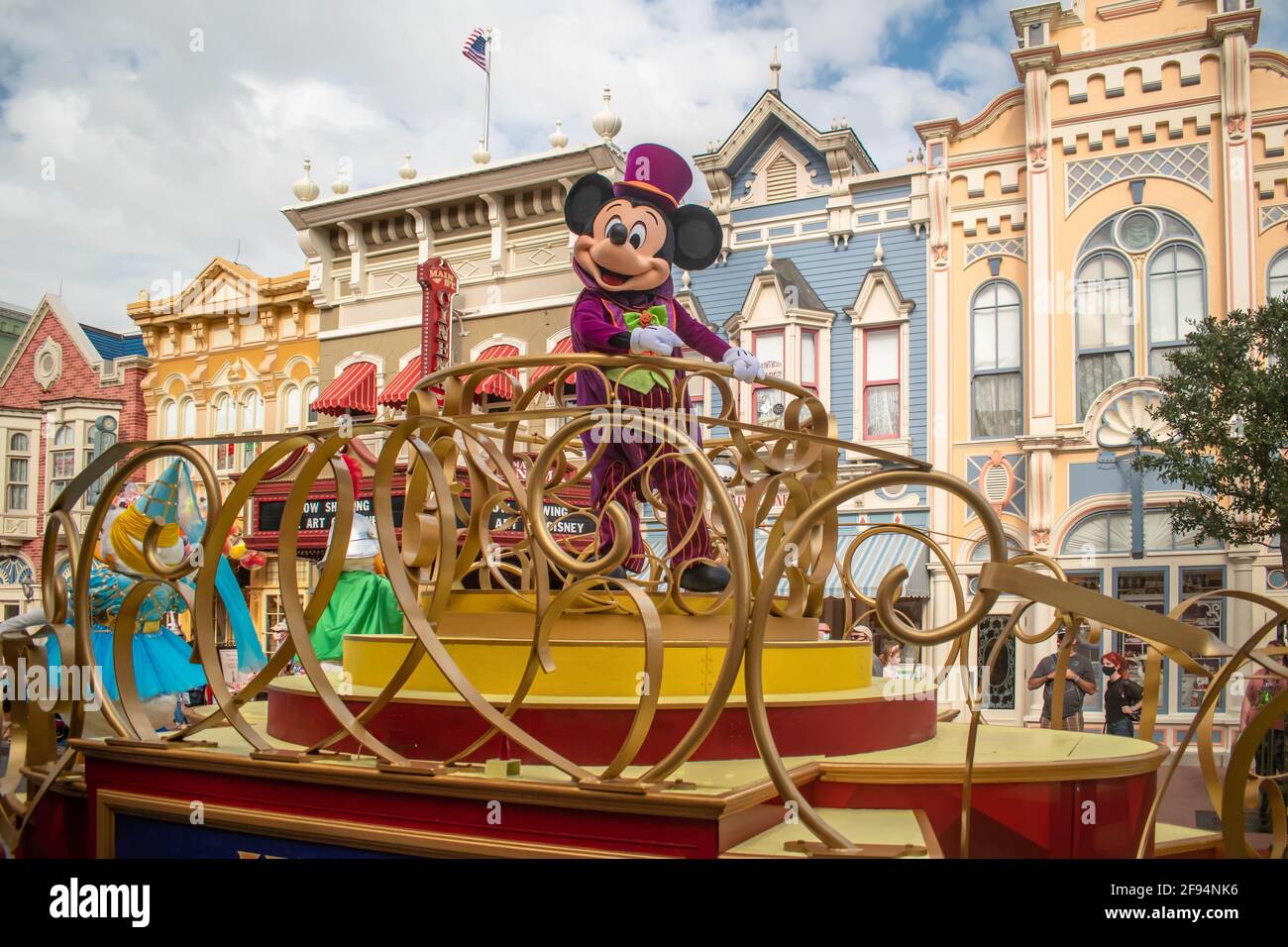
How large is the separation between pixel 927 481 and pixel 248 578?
13.2 m

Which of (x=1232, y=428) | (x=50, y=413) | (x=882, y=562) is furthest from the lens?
(x=50, y=413)

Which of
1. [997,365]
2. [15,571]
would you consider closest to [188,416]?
[15,571]

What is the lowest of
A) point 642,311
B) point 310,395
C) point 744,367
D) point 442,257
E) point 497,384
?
point 744,367

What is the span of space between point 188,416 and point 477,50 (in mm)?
6232

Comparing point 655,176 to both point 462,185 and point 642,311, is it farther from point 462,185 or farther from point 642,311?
point 462,185

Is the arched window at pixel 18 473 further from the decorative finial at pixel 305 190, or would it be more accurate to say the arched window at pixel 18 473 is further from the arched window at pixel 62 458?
the decorative finial at pixel 305 190

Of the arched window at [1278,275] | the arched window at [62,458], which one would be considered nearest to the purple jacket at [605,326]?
the arched window at [1278,275]

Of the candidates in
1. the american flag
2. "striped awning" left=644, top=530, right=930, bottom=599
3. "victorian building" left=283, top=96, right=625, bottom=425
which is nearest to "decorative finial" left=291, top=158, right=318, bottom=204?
"victorian building" left=283, top=96, right=625, bottom=425

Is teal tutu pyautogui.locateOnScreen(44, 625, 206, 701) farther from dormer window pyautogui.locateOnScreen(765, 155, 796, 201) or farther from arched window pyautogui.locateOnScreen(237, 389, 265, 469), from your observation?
arched window pyautogui.locateOnScreen(237, 389, 265, 469)

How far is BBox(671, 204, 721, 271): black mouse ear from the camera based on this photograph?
3.92m

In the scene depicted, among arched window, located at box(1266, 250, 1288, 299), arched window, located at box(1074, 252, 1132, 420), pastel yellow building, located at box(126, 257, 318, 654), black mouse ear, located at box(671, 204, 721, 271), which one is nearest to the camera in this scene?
black mouse ear, located at box(671, 204, 721, 271)

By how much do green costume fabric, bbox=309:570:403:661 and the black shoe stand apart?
8.15 ft

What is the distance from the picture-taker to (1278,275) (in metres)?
9.23

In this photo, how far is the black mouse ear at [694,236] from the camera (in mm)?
3922
